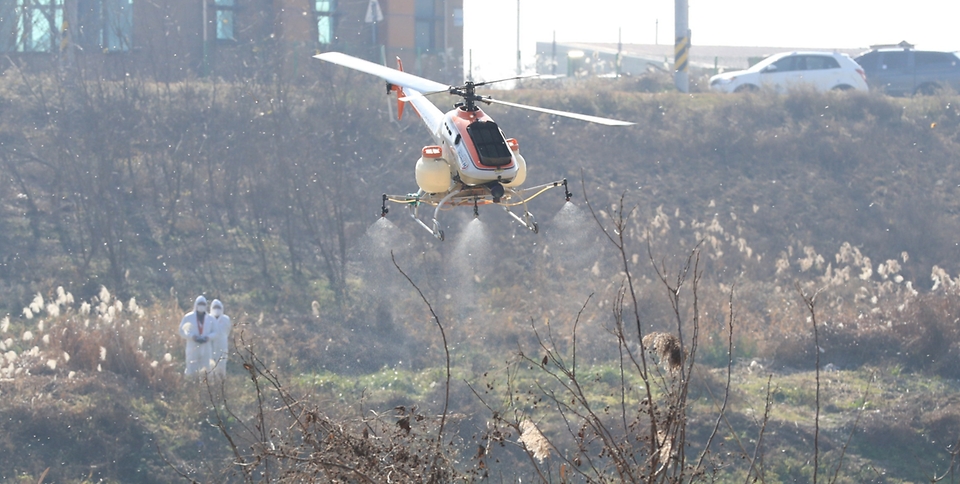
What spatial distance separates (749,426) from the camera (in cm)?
1808

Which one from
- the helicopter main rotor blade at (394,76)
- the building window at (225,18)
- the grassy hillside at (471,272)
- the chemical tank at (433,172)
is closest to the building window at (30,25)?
the grassy hillside at (471,272)

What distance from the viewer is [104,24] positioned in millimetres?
29875

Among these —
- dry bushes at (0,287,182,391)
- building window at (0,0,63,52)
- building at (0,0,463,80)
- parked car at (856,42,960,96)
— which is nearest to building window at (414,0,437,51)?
building at (0,0,463,80)

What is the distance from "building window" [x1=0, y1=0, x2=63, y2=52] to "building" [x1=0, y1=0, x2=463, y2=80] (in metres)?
0.03

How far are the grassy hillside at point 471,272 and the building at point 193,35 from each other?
1.10 m

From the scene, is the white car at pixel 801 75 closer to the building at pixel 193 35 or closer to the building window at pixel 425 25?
the building window at pixel 425 25

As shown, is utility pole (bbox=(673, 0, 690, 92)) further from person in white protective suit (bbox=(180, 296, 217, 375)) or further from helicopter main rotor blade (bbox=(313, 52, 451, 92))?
helicopter main rotor blade (bbox=(313, 52, 451, 92))

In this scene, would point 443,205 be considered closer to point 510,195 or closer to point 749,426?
point 510,195

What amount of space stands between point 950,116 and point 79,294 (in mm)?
26306

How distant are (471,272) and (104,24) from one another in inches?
552

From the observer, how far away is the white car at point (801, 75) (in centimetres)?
3362

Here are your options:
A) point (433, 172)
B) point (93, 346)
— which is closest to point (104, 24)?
point (93, 346)

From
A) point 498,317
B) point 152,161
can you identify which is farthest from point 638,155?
point 152,161

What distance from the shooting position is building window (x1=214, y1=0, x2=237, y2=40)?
30281 millimetres
